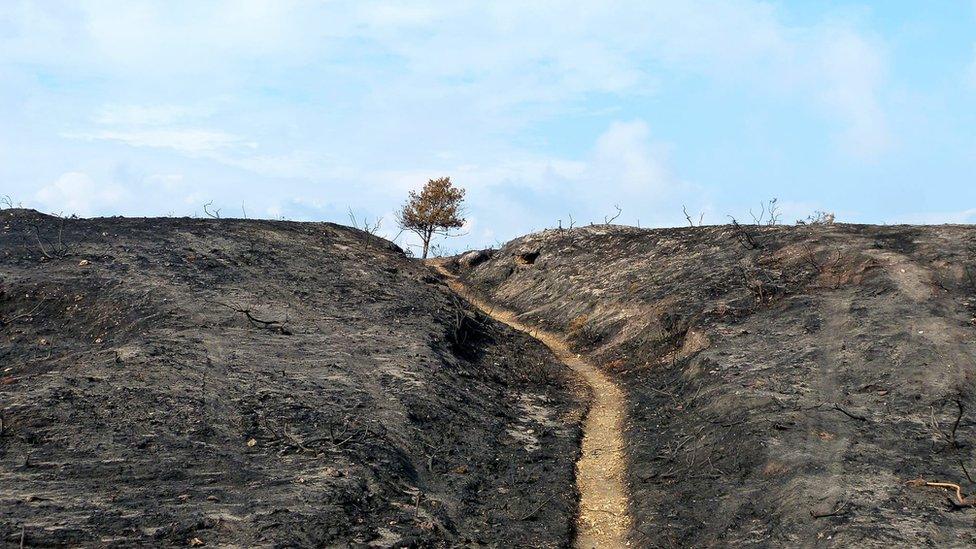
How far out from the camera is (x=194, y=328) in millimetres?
14992

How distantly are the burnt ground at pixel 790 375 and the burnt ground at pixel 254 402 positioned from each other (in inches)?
68.4

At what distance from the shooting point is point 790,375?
14.7m

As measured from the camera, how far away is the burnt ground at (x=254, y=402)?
9.89 meters

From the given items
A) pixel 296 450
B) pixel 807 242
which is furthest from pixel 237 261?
pixel 807 242

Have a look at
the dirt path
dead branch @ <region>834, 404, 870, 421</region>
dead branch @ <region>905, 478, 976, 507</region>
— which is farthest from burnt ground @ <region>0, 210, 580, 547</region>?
dead branch @ <region>905, 478, 976, 507</region>

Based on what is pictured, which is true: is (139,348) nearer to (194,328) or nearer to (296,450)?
(194,328)

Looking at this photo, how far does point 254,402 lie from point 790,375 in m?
9.00

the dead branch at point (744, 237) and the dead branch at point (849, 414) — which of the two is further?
the dead branch at point (744, 237)

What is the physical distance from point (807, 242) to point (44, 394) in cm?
1631

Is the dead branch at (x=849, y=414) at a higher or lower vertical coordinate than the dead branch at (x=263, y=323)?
lower

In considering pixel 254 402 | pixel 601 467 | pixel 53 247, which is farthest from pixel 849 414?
pixel 53 247

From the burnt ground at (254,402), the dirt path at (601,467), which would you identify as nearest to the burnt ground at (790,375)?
the dirt path at (601,467)

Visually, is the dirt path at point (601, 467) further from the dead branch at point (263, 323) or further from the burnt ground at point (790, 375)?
the dead branch at point (263, 323)

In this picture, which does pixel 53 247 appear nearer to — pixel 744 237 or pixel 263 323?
pixel 263 323
